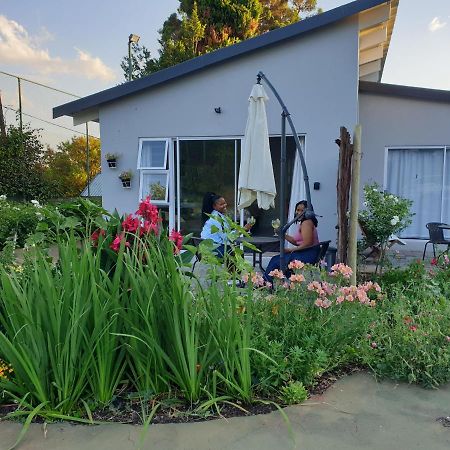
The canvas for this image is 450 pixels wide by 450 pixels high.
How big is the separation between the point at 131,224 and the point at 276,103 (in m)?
4.71

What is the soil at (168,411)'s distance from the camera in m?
2.18

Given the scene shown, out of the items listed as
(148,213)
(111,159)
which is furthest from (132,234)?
(111,159)

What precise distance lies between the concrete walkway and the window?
5.40m

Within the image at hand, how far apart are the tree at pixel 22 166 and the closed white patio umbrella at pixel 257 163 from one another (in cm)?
1183

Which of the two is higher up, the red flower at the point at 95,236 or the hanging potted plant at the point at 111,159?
the hanging potted plant at the point at 111,159

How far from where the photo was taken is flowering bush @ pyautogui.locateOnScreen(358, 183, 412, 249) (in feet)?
16.9

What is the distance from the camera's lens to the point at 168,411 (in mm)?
2256

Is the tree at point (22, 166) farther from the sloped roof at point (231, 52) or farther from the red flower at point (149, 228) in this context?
the red flower at point (149, 228)

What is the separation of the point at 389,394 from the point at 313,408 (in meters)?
0.52

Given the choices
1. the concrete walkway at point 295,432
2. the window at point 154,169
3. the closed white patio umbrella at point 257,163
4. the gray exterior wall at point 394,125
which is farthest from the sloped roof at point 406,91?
the concrete walkway at point 295,432

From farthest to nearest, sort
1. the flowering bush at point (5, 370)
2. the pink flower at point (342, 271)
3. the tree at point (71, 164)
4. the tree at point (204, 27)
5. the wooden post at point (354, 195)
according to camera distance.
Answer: the tree at point (71, 164)
the tree at point (204, 27)
the wooden post at point (354, 195)
the pink flower at point (342, 271)
the flowering bush at point (5, 370)

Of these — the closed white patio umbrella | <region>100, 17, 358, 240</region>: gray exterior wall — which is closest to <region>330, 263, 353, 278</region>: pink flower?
the closed white patio umbrella

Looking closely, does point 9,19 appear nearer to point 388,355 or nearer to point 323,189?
point 323,189

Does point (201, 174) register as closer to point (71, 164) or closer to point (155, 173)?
point (155, 173)
